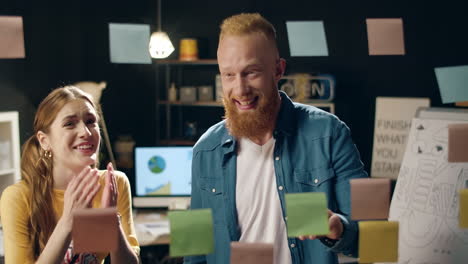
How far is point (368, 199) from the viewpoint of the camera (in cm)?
159

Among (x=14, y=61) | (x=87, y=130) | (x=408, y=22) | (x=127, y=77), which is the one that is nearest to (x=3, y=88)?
(x=14, y=61)

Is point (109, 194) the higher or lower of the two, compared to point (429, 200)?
higher

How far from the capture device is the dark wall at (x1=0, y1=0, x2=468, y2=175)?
420cm

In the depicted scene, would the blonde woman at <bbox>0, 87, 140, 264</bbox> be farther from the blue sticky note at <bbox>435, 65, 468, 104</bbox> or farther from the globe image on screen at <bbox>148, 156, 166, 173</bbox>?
the globe image on screen at <bbox>148, 156, 166, 173</bbox>

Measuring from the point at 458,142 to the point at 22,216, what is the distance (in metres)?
1.35

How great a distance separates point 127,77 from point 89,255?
3.16 meters

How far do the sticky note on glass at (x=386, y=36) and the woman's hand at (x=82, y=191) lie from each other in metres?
0.91

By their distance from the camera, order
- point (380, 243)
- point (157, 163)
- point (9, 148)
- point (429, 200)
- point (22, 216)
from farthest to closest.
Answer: point (157, 163) < point (9, 148) < point (429, 200) < point (22, 216) < point (380, 243)

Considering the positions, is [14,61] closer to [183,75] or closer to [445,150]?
[183,75]

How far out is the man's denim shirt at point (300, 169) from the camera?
71.7 inches

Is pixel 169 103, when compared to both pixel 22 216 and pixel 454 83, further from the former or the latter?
pixel 454 83

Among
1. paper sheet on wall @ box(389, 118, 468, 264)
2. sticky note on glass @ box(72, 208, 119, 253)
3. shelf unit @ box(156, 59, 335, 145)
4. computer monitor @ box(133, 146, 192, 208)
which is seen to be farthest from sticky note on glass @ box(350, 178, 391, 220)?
shelf unit @ box(156, 59, 335, 145)

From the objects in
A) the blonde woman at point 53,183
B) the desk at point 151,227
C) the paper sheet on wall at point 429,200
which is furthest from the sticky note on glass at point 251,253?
the desk at point 151,227

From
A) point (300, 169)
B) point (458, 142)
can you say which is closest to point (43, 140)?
point (300, 169)
